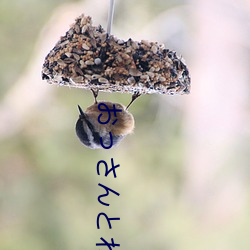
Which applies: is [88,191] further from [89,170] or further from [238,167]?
[238,167]

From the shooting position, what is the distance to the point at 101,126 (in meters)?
1.06

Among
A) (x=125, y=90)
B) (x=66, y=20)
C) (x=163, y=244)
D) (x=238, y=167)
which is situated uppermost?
(x=66, y=20)

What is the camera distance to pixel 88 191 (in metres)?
2.81

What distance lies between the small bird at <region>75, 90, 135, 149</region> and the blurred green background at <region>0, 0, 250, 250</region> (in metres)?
1.38

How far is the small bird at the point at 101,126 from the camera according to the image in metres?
1.04

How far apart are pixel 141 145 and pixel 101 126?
1769mm

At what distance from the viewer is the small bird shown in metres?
1.04

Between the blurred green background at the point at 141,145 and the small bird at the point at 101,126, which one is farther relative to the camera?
the blurred green background at the point at 141,145

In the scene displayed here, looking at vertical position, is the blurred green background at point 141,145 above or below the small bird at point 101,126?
above

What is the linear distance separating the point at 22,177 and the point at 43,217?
207 mm

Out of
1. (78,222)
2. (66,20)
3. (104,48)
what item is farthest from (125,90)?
(78,222)

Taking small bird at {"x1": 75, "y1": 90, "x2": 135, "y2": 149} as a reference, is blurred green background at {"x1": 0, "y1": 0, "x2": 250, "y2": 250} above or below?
above

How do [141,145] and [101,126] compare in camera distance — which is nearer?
[101,126]

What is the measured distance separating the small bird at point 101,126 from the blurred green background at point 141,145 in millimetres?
1376
